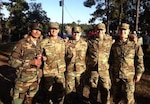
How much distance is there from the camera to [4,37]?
62969 mm

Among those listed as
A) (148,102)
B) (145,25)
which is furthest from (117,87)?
(145,25)

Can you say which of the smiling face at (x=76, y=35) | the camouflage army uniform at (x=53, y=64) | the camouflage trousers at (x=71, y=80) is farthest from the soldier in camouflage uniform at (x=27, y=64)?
the smiling face at (x=76, y=35)

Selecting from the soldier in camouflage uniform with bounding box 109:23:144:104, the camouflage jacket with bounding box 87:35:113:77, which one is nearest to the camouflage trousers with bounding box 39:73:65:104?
the camouflage jacket with bounding box 87:35:113:77

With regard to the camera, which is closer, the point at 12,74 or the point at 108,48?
the point at 108,48

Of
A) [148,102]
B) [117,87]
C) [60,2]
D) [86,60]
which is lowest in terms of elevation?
[148,102]

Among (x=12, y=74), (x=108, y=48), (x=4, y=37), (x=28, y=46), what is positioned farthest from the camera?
(x=4, y=37)

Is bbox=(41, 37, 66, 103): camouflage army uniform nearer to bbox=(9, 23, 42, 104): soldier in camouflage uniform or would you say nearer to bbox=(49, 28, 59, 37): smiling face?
bbox=(49, 28, 59, 37): smiling face

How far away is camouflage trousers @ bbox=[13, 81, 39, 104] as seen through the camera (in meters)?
6.41

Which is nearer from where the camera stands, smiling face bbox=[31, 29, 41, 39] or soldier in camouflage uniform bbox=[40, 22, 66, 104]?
smiling face bbox=[31, 29, 41, 39]

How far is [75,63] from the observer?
26.0ft

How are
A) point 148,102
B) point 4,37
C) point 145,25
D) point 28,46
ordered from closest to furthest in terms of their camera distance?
point 28,46
point 148,102
point 145,25
point 4,37

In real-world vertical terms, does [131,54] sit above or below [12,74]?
above

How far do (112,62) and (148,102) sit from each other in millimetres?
2035

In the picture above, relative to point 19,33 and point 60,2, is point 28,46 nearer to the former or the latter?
point 60,2
